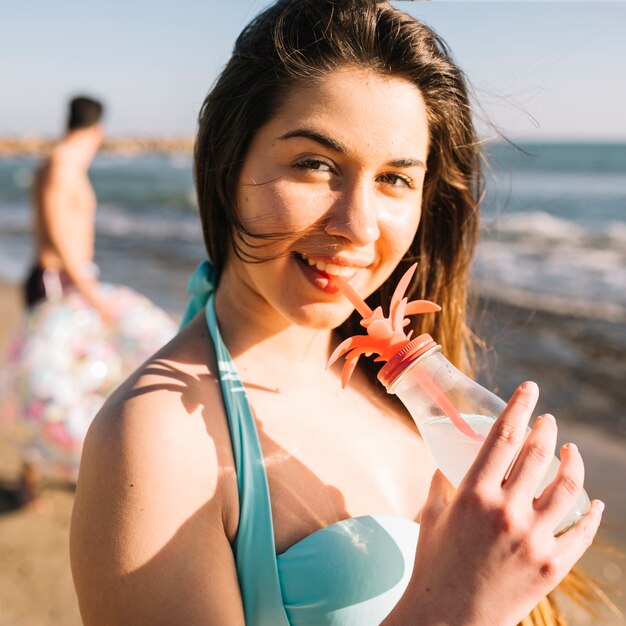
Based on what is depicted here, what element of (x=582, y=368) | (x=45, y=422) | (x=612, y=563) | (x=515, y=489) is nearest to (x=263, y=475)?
(x=515, y=489)

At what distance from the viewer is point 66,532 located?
445 cm

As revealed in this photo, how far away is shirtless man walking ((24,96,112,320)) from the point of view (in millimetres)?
5180

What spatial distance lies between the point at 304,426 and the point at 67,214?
4.39m

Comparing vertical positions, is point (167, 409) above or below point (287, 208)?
below

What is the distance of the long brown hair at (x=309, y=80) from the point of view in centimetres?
165

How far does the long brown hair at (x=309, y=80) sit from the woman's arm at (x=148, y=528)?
53 centimetres

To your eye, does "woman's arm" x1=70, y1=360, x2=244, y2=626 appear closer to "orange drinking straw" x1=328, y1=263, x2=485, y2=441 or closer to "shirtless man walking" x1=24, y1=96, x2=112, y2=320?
"orange drinking straw" x1=328, y1=263, x2=485, y2=441

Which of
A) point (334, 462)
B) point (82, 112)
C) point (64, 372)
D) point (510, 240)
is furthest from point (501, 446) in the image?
point (510, 240)

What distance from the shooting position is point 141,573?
1.31 metres

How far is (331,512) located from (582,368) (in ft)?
19.8

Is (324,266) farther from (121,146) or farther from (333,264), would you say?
(121,146)

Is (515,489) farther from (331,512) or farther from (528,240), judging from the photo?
(528,240)

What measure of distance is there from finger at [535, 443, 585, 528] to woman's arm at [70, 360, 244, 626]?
627 millimetres

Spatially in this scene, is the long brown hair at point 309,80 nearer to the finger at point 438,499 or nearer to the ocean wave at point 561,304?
the finger at point 438,499
